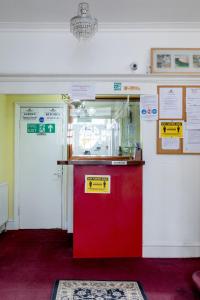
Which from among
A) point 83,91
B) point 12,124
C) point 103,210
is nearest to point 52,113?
point 12,124

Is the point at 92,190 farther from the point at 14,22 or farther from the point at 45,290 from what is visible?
the point at 14,22

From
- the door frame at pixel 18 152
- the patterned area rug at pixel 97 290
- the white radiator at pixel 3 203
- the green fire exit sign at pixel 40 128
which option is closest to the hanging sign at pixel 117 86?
the door frame at pixel 18 152

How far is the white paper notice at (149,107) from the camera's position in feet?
10.9

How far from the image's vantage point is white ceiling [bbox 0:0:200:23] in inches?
110

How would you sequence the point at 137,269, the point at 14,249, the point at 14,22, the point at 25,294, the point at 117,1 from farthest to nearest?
the point at 14,249
the point at 14,22
the point at 137,269
the point at 117,1
the point at 25,294

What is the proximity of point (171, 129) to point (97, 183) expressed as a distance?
106 centimetres

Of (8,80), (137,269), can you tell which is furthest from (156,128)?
(8,80)

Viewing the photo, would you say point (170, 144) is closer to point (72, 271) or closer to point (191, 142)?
point (191, 142)

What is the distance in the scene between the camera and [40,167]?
15.3ft

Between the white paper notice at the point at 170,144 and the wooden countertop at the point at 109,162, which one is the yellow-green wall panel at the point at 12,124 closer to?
the wooden countertop at the point at 109,162

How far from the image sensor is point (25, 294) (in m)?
2.49

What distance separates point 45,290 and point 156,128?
2040 mm

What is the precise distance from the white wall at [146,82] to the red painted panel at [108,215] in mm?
168

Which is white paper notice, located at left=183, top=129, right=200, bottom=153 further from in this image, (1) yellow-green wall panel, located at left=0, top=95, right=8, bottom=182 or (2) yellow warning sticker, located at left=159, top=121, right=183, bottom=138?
(1) yellow-green wall panel, located at left=0, top=95, right=8, bottom=182
